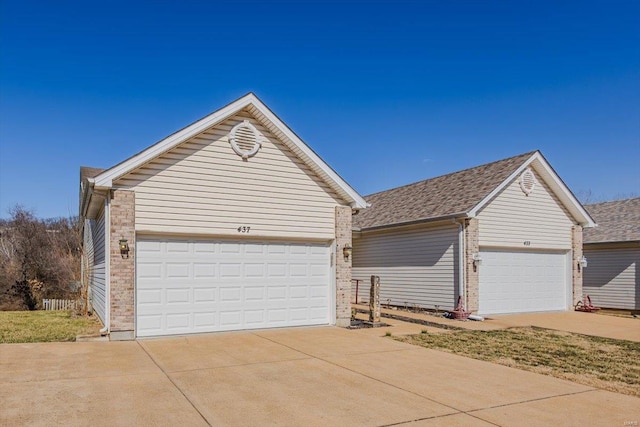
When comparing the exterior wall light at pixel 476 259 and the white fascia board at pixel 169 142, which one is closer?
the white fascia board at pixel 169 142

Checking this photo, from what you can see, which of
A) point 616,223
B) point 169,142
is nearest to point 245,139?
point 169,142

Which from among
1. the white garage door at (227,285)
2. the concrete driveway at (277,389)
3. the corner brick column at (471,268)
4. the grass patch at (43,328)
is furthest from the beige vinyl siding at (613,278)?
the grass patch at (43,328)

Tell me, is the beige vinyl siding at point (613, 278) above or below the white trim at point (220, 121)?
below

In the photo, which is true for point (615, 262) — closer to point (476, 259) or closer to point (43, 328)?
point (476, 259)

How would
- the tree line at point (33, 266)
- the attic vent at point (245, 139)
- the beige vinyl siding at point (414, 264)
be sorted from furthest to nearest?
the tree line at point (33, 266), the beige vinyl siding at point (414, 264), the attic vent at point (245, 139)

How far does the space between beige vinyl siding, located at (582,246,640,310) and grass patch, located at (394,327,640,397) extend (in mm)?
8907

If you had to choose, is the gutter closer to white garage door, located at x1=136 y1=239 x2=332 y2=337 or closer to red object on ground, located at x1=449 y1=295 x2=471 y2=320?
red object on ground, located at x1=449 y1=295 x2=471 y2=320

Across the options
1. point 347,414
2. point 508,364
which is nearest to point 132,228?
point 347,414

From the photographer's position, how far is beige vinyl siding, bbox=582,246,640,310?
65.5 ft

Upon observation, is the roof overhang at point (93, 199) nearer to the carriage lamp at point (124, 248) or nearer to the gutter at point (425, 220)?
the carriage lamp at point (124, 248)

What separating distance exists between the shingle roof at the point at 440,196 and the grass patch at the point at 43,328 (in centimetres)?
1114

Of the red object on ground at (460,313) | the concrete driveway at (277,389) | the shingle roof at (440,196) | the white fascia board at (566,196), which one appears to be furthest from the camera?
the white fascia board at (566,196)

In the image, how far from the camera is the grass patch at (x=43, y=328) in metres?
11.1

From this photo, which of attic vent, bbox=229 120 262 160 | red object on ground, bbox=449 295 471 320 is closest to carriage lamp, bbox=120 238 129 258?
attic vent, bbox=229 120 262 160
